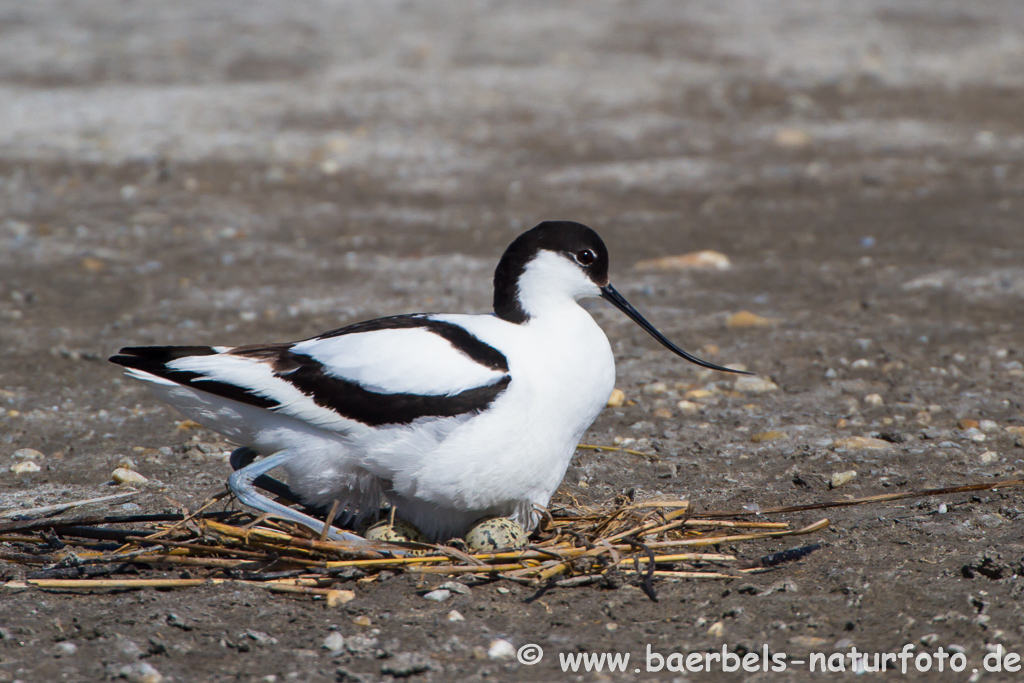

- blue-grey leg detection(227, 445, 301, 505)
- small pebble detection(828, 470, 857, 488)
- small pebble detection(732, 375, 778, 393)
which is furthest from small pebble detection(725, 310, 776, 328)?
blue-grey leg detection(227, 445, 301, 505)

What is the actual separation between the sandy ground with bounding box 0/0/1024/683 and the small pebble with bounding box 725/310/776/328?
0.24 ft

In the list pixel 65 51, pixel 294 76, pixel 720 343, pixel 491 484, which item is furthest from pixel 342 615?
pixel 65 51

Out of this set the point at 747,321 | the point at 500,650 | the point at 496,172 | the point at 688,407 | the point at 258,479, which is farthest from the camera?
the point at 496,172

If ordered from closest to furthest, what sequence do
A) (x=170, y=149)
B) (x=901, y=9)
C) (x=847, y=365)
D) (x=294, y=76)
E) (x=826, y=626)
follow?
(x=826, y=626) < (x=847, y=365) < (x=170, y=149) < (x=294, y=76) < (x=901, y=9)

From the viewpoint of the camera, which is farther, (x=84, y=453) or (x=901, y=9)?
(x=901, y=9)

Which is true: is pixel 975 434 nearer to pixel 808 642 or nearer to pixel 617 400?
pixel 617 400

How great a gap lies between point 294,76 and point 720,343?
7751 mm

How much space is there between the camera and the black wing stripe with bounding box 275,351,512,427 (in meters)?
3.90

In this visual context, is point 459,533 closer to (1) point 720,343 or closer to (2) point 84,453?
(2) point 84,453

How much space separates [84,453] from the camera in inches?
207

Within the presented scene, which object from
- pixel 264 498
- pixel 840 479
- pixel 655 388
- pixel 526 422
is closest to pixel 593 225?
pixel 655 388

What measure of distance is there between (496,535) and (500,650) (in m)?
0.64

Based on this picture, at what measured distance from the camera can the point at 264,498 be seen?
4.10 m

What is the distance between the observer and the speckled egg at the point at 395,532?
4.13m
